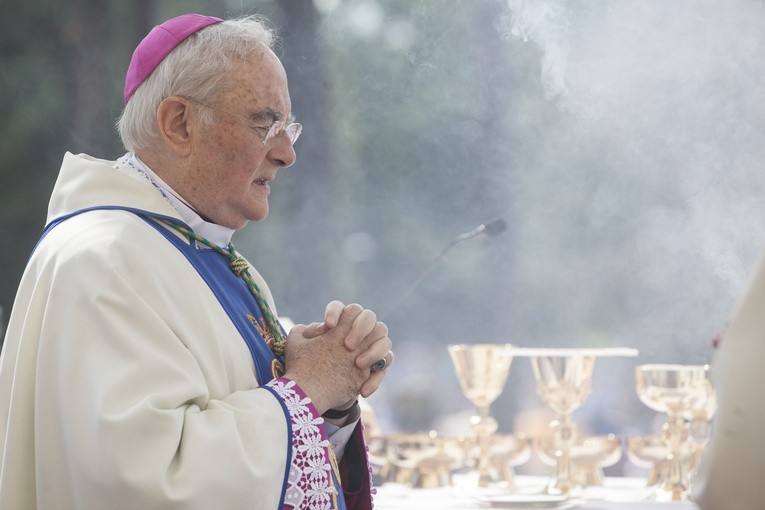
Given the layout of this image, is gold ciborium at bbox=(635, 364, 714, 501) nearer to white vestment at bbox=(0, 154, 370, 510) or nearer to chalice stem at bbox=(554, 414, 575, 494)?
chalice stem at bbox=(554, 414, 575, 494)

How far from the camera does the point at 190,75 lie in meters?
2.18

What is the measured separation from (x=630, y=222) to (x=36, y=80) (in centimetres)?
312

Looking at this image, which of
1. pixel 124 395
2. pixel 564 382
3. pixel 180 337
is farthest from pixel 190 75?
pixel 564 382

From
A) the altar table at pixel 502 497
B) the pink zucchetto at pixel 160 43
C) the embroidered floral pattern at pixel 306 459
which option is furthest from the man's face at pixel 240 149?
the altar table at pixel 502 497

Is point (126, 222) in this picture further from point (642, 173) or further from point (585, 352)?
point (642, 173)

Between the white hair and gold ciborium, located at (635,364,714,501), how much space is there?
1514mm

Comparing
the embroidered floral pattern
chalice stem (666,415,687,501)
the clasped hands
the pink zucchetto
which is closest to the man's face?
the pink zucchetto

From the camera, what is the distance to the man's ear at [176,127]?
7.07ft

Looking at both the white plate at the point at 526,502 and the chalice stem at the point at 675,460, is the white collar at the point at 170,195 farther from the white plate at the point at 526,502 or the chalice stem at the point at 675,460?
the chalice stem at the point at 675,460

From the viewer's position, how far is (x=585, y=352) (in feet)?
10.1

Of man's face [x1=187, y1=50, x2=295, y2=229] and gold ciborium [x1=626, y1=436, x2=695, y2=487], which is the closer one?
man's face [x1=187, y1=50, x2=295, y2=229]

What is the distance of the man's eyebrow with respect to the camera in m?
2.19

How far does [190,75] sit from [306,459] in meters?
0.83

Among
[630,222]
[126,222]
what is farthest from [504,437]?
[630,222]
